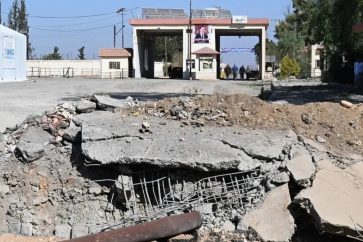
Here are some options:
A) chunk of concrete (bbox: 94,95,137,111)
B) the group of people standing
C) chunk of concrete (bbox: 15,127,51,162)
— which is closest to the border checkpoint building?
the group of people standing

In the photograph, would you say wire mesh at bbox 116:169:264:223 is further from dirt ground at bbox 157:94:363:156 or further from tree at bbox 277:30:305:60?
tree at bbox 277:30:305:60

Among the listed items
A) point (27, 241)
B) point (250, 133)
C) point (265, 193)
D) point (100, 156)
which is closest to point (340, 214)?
point (265, 193)

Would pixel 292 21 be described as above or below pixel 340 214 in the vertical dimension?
above

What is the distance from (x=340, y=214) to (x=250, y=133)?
1.65 meters

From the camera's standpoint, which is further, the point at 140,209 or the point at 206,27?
the point at 206,27

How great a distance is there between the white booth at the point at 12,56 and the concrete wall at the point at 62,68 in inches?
961

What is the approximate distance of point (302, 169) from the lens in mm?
6477

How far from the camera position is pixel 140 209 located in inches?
260

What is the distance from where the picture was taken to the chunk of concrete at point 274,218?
598 centimetres

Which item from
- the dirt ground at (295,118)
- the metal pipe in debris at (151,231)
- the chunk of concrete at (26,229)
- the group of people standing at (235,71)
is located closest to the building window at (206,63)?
the group of people standing at (235,71)

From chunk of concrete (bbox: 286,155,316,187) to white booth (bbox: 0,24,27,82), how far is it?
38.3 m

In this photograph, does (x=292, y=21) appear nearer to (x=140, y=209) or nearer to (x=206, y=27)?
(x=206, y=27)

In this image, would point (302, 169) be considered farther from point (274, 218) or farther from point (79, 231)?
point (79, 231)

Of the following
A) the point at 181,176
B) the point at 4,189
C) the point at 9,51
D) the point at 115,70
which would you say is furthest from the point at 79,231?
the point at 115,70
